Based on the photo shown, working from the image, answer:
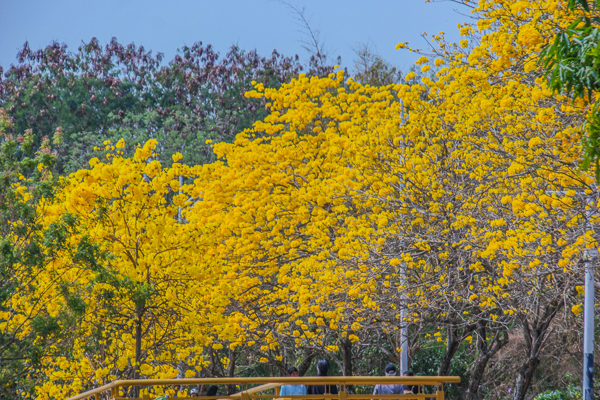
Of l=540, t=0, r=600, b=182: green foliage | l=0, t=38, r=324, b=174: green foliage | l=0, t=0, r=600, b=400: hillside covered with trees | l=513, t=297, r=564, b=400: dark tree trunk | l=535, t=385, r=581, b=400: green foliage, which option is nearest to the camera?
l=540, t=0, r=600, b=182: green foliage

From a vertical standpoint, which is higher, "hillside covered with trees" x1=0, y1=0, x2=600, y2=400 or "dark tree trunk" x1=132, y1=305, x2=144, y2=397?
"hillside covered with trees" x1=0, y1=0, x2=600, y2=400

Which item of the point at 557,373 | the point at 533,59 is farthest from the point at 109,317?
the point at 557,373

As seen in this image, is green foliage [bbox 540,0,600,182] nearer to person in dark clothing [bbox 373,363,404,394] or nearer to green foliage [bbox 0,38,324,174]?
person in dark clothing [bbox 373,363,404,394]

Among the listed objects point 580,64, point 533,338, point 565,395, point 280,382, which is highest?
point 580,64

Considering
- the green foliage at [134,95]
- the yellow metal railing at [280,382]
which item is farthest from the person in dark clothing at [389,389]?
the green foliage at [134,95]

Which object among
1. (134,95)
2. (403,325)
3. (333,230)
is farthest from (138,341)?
(134,95)

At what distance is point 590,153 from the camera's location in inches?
159

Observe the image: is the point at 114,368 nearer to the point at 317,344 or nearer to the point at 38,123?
the point at 317,344

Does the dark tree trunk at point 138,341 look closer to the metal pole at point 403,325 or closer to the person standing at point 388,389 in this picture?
the metal pole at point 403,325

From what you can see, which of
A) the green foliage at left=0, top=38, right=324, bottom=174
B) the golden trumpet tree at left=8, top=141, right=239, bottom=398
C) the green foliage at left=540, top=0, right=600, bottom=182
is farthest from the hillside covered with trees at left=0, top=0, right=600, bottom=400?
the green foliage at left=0, top=38, right=324, bottom=174

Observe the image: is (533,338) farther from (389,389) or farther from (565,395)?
(565,395)

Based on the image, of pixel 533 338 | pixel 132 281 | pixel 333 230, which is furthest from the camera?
pixel 333 230

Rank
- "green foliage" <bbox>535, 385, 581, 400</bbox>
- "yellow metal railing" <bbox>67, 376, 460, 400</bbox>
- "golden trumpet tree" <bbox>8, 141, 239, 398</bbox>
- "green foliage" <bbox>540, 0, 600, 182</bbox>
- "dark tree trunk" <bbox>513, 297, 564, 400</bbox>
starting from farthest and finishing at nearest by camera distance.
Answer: "green foliage" <bbox>535, 385, 581, 400</bbox> → "dark tree trunk" <bbox>513, 297, 564, 400</bbox> → "golden trumpet tree" <bbox>8, 141, 239, 398</bbox> → "yellow metal railing" <bbox>67, 376, 460, 400</bbox> → "green foliage" <bbox>540, 0, 600, 182</bbox>

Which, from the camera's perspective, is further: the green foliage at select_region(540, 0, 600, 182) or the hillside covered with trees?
the hillside covered with trees
